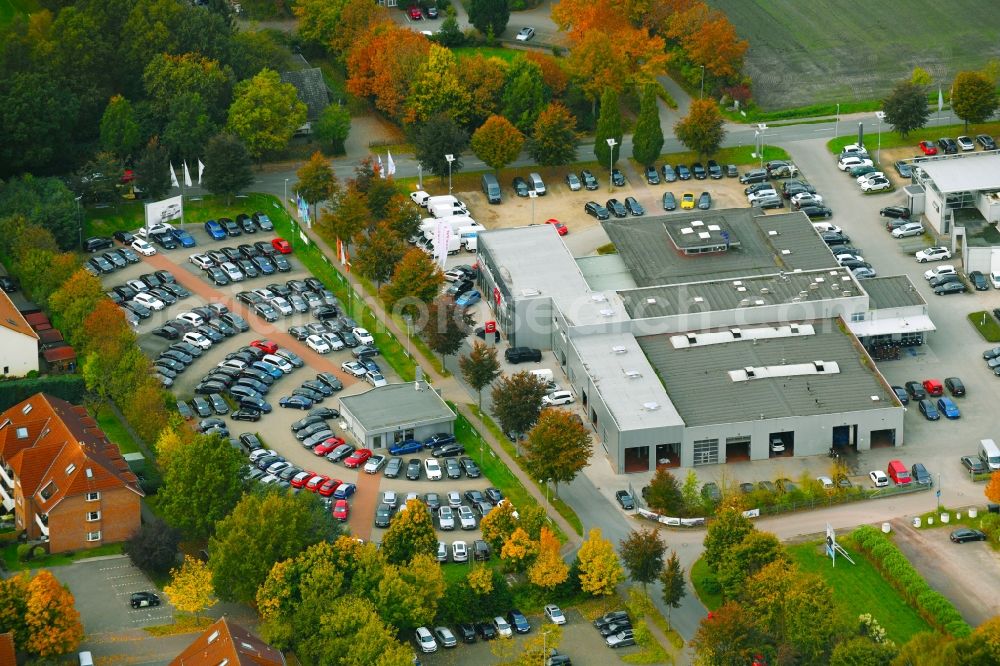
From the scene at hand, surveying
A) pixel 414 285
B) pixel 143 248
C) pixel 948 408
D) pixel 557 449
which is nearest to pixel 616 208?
pixel 414 285

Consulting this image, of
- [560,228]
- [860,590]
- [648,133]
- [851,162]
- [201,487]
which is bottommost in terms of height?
[860,590]

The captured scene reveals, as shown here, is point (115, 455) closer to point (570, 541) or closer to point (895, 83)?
point (570, 541)

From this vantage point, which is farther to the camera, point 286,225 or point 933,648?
point 286,225

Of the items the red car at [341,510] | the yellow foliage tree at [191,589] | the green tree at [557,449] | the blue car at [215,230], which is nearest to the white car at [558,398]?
the green tree at [557,449]

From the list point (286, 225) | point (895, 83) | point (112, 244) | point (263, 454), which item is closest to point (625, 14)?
point (895, 83)

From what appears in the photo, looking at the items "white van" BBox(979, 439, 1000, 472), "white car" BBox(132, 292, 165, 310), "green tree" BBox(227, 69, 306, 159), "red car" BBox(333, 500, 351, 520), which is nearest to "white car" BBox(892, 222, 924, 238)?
"white van" BBox(979, 439, 1000, 472)

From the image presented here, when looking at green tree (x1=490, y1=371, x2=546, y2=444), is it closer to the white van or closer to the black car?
the white van

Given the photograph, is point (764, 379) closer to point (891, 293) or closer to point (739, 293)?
point (739, 293)
